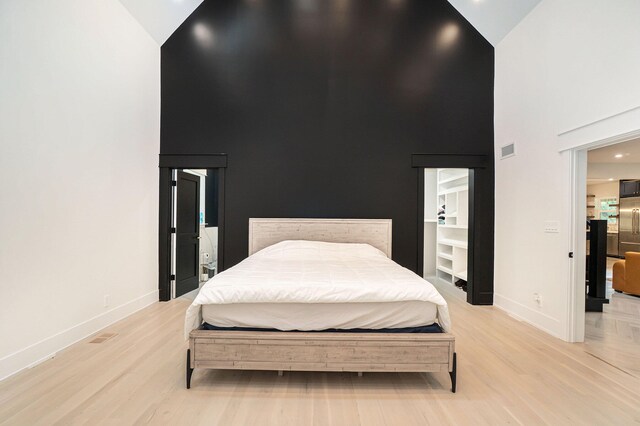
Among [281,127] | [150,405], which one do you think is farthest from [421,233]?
[150,405]

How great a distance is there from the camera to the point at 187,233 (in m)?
4.52

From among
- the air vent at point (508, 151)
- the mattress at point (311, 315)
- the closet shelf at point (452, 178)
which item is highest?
the air vent at point (508, 151)

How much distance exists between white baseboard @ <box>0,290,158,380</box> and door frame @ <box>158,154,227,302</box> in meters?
0.53

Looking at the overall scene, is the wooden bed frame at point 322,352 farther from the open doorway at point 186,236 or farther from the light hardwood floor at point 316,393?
the open doorway at point 186,236

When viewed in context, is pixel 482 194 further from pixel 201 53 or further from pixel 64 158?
pixel 64 158

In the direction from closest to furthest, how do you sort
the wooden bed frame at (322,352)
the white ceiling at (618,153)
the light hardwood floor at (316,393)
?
the light hardwood floor at (316,393) < the wooden bed frame at (322,352) < the white ceiling at (618,153)

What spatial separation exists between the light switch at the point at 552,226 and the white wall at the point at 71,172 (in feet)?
15.8

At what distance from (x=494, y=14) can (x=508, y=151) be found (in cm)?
179

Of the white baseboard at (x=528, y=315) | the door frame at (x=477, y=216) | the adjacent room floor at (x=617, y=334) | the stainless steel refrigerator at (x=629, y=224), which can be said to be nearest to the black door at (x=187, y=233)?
the door frame at (x=477, y=216)

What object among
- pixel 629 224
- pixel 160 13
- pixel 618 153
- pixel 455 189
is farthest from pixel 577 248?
pixel 629 224

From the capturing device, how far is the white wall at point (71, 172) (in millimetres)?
2270

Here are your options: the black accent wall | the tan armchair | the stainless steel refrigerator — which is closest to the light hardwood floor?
the black accent wall

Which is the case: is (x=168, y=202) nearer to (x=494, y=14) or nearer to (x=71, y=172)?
(x=71, y=172)

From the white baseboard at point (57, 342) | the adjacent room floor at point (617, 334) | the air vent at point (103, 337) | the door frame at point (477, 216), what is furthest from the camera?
the door frame at point (477, 216)
